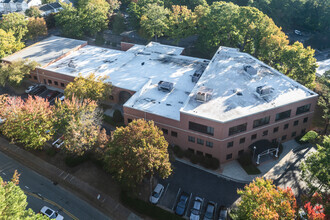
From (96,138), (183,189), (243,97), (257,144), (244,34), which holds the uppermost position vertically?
(244,34)

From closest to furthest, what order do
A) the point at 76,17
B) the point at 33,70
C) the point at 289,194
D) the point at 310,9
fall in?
the point at 289,194, the point at 33,70, the point at 76,17, the point at 310,9

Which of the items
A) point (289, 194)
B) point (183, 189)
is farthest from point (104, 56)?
point (289, 194)

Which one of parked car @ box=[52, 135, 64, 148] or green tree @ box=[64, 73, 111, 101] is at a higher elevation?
green tree @ box=[64, 73, 111, 101]

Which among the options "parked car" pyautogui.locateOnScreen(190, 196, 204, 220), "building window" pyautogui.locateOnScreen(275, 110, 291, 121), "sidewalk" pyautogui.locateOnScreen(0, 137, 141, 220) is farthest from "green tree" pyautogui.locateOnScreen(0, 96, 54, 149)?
"building window" pyautogui.locateOnScreen(275, 110, 291, 121)

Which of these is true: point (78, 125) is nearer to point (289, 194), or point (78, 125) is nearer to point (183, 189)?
point (183, 189)

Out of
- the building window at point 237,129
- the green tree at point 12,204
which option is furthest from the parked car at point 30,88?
the building window at point 237,129

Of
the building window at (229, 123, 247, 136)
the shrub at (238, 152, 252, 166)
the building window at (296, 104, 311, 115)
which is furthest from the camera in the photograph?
the building window at (296, 104, 311, 115)

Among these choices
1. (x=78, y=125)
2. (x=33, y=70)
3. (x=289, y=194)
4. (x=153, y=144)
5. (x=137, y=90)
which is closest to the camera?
(x=289, y=194)

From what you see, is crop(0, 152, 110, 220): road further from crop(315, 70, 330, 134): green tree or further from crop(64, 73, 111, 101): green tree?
crop(315, 70, 330, 134): green tree
